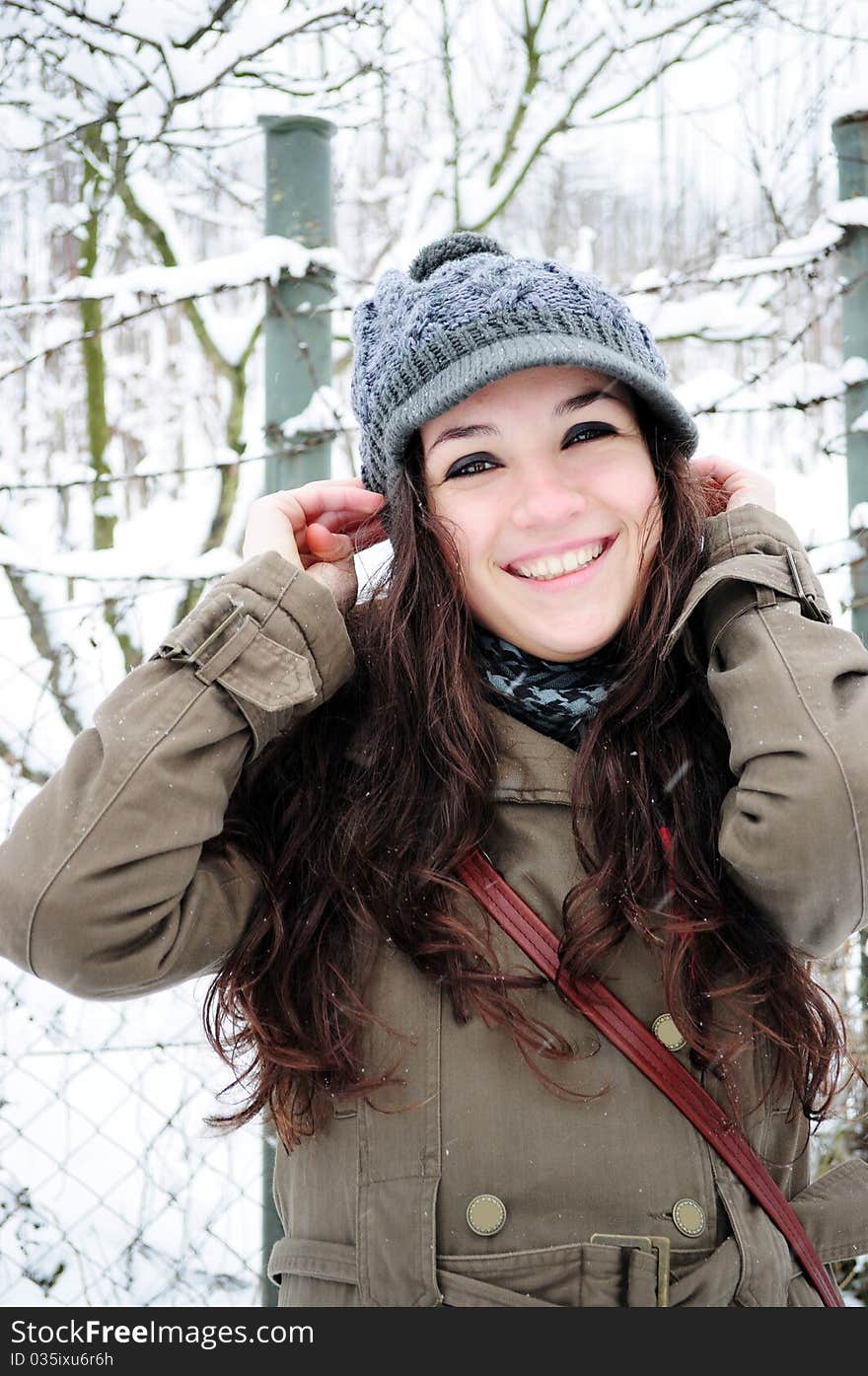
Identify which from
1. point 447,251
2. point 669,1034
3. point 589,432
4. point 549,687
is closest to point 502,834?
point 549,687

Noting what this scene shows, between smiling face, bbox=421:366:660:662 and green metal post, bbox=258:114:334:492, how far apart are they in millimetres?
725

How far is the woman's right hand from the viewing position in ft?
6.01

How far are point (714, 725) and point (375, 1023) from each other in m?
0.70

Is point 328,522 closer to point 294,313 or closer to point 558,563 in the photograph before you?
point 558,563

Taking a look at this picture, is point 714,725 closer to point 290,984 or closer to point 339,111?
point 290,984

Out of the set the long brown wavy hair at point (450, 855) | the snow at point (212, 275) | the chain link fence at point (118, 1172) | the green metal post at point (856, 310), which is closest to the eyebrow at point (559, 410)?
the long brown wavy hair at point (450, 855)

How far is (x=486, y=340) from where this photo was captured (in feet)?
5.19

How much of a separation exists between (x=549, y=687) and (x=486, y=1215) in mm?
761

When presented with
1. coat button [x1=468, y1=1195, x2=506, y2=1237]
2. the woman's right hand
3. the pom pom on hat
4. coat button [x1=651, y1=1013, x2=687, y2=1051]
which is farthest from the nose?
coat button [x1=468, y1=1195, x2=506, y2=1237]

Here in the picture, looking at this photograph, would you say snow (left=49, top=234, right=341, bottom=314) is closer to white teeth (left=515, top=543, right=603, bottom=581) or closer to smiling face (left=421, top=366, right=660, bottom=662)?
smiling face (left=421, top=366, right=660, bottom=662)

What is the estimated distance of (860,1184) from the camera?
1688mm

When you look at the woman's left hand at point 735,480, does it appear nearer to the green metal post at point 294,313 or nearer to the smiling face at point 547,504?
the smiling face at point 547,504

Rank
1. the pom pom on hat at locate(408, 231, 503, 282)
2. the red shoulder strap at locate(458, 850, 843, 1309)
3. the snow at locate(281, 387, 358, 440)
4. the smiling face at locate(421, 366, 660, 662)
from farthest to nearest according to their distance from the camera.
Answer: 1. the snow at locate(281, 387, 358, 440)
2. the pom pom on hat at locate(408, 231, 503, 282)
3. the smiling face at locate(421, 366, 660, 662)
4. the red shoulder strap at locate(458, 850, 843, 1309)
